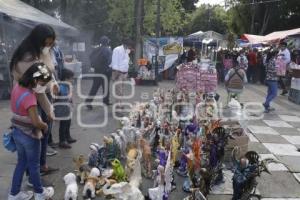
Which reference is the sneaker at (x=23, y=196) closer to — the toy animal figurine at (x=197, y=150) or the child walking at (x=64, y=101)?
the child walking at (x=64, y=101)

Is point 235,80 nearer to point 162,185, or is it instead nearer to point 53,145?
point 53,145

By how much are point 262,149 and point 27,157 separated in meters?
3.95

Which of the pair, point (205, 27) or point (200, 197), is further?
point (205, 27)

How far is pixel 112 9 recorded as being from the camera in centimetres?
2434

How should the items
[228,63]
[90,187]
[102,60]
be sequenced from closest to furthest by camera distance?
1. [90,187]
2. [102,60]
3. [228,63]

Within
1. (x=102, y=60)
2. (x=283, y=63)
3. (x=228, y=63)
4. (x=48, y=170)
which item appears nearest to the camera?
(x=48, y=170)

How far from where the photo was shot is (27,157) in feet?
11.9

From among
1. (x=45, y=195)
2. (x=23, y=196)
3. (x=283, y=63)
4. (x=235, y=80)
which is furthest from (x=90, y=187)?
(x=283, y=63)

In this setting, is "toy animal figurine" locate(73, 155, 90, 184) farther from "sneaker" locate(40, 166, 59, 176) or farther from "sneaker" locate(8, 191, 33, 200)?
"sneaker" locate(8, 191, 33, 200)

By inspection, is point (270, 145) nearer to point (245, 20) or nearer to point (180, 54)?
point (180, 54)

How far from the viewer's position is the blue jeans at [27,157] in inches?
141

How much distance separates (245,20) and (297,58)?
66.1 feet

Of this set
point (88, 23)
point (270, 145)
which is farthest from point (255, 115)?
point (88, 23)

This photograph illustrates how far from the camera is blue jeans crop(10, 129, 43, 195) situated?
3.57 metres
